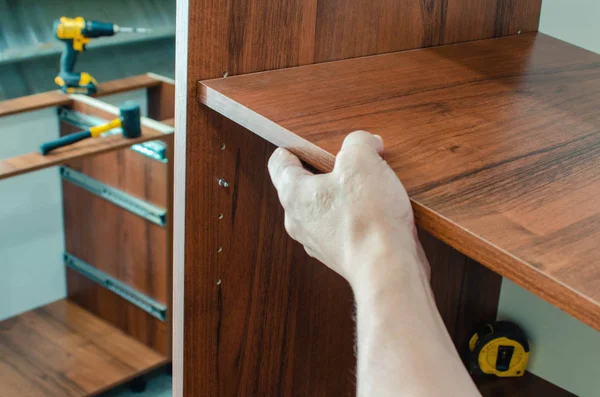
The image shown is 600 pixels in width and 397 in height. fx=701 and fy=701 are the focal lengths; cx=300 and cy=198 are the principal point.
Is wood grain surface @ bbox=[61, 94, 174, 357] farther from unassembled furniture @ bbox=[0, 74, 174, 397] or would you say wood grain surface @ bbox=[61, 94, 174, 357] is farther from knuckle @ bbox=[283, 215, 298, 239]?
knuckle @ bbox=[283, 215, 298, 239]

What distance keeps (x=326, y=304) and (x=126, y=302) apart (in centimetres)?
116

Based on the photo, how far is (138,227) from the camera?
1.73 metres

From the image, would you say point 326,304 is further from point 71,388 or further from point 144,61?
point 144,61

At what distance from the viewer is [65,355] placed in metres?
1.73

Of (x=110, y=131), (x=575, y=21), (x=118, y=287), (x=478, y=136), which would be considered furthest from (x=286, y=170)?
(x=118, y=287)

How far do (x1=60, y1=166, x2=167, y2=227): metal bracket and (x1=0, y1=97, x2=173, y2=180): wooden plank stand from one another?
19 cm

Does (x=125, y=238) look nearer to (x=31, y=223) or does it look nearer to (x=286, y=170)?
(x=31, y=223)

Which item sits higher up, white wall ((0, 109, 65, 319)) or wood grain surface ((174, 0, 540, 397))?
wood grain surface ((174, 0, 540, 397))

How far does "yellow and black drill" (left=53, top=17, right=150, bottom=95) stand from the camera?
160cm

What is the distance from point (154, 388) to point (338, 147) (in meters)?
1.48

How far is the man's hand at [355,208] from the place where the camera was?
1.56 ft

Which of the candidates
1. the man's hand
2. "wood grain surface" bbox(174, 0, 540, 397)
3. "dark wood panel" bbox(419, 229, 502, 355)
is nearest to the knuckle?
the man's hand

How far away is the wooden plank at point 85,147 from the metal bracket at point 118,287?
441mm

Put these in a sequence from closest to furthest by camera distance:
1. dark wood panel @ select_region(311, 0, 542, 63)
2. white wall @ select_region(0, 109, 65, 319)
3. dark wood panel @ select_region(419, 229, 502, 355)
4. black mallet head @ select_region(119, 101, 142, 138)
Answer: dark wood panel @ select_region(311, 0, 542, 63)
dark wood panel @ select_region(419, 229, 502, 355)
black mallet head @ select_region(119, 101, 142, 138)
white wall @ select_region(0, 109, 65, 319)
